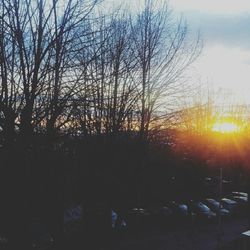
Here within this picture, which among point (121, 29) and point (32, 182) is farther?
point (121, 29)

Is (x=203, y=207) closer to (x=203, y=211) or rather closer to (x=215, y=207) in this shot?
(x=203, y=211)

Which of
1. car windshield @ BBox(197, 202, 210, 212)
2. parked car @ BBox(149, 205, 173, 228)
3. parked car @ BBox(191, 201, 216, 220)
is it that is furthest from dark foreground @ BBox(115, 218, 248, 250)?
car windshield @ BBox(197, 202, 210, 212)

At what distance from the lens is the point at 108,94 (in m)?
14.2

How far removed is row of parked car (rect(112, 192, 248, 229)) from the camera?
76.8ft

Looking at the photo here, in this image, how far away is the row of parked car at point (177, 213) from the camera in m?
23.4

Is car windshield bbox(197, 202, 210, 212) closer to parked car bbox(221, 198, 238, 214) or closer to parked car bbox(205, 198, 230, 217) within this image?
parked car bbox(205, 198, 230, 217)

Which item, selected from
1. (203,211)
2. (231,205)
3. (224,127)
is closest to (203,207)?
(203,211)

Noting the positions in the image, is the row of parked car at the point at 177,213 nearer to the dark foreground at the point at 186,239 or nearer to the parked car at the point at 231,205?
the parked car at the point at 231,205

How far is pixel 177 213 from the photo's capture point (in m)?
25.7

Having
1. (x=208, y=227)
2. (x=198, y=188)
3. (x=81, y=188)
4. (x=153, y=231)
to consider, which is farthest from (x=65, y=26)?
(x=198, y=188)

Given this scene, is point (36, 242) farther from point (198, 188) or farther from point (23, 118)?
point (198, 188)

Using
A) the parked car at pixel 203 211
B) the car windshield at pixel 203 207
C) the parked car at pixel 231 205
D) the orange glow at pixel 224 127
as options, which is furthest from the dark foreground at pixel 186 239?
the orange glow at pixel 224 127

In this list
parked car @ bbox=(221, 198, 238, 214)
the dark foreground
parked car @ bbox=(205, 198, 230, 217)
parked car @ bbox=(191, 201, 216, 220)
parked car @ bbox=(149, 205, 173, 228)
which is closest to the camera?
the dark foreground

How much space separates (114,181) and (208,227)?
11401 millimetres
